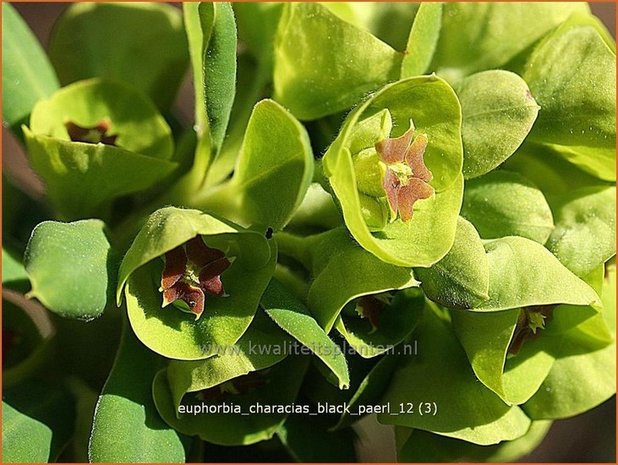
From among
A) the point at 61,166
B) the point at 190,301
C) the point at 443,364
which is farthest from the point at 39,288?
the point at 443,364

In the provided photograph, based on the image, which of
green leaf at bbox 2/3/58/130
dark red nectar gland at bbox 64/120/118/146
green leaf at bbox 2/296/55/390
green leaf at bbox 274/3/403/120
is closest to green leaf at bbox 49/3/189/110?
green leaf at bbox 2/3/58/130

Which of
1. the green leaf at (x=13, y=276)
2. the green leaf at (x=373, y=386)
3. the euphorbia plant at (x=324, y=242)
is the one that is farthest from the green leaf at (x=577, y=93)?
the green leaf at (x=13, y=276)

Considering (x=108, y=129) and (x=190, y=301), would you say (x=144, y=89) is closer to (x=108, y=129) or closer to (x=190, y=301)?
(x=108, y=129)

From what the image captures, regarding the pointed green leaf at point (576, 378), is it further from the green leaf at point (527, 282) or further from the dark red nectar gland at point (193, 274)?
the dark red nectar gland at point (193, 274)

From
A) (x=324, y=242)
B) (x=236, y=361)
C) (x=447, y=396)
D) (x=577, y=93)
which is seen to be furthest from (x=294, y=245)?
(x=577, y=93)

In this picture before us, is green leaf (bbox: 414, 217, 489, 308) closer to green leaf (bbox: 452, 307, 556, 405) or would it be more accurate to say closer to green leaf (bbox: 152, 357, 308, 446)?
green leaf (bbox: 452, 307, 556, 405)

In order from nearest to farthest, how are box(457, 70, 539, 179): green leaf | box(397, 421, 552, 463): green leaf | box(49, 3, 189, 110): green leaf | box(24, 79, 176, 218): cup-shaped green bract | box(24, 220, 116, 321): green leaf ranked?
1. box(24, 220, 116, 321): green leaf
2. box(457, 70, 539, 179): green leaf
3. box(24, 79, 176, 218): cup-shaped green bract
4. box(397, 421, 552, 463): green leaf
5. box(49, 3, 189, 110): green leaf

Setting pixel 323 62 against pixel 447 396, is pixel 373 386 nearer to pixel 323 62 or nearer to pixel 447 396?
pixel 447 396
